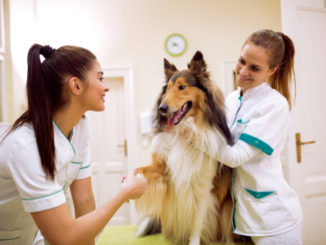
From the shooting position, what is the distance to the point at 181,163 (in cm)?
143

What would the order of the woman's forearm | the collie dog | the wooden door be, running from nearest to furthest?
the woman's forearm → the collie dog → the wooden door

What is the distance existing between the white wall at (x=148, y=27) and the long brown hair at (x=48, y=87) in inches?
110

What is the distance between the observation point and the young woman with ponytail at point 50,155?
2.96ft

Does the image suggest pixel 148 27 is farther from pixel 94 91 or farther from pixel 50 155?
pixel 50 155

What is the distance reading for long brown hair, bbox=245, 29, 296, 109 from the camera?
4.35 ft

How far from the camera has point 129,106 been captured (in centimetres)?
388

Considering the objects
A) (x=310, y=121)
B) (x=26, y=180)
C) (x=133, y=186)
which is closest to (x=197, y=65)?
(x=133, y=186)

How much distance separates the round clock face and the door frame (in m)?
0.70

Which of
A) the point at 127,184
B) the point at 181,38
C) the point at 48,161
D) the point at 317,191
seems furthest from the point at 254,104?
the point at 181,38

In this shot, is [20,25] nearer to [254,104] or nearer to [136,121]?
[136,121]

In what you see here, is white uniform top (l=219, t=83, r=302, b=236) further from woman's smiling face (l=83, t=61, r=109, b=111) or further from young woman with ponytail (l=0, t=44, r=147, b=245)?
woman's smiling face (l=83, t=61, r=109, b=111)

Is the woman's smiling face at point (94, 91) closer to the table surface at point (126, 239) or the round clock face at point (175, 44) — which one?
the table surface at point (126, 239)

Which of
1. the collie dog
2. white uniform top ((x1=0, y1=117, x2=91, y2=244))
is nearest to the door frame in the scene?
the collie dog

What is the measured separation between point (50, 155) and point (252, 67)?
1145 mm
